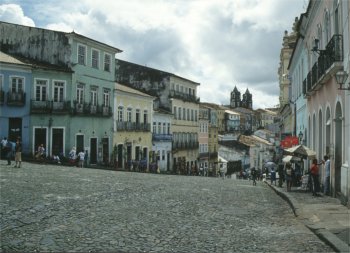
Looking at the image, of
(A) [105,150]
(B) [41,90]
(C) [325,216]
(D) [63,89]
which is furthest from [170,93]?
(C) [325,216]

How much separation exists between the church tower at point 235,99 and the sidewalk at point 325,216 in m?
150

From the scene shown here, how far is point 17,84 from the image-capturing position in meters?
30.0

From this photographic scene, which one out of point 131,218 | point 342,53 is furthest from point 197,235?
point 342,53

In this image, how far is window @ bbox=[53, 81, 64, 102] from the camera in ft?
106

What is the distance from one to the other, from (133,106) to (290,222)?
31.6m

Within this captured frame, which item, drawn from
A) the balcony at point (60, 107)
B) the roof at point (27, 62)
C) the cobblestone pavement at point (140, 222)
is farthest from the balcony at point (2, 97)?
the cobblestone pavement at point (140, 222)

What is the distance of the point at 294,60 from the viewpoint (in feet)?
97.1

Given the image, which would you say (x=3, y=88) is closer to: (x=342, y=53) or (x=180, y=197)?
(x=180, y=197)

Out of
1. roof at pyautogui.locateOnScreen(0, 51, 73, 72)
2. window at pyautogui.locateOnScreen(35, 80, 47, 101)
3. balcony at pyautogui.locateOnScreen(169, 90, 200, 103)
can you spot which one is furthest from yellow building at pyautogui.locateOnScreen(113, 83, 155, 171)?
window at pyautogui.locateOnScreen(35, 80, 47, 101)

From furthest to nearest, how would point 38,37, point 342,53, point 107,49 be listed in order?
point 107,49
point 38,37
point 342,53

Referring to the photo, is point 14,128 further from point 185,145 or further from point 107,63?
point 185,145

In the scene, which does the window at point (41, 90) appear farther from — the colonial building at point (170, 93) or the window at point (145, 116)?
the colonial building at point (170, 93)

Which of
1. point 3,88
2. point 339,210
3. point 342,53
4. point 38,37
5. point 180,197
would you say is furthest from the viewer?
point 38,37

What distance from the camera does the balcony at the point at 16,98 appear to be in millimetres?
29500
